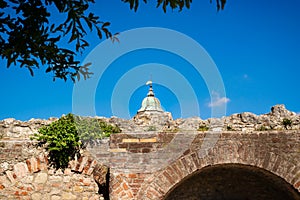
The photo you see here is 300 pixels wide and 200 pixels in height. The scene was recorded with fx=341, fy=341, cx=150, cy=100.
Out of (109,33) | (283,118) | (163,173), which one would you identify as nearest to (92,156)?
(163,173)

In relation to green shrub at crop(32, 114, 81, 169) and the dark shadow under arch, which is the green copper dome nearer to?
the dark shadow under arch

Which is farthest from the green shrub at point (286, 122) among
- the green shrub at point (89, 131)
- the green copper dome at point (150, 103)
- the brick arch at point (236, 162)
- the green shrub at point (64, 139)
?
the green copper dome at point (150, 103)

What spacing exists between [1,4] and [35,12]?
0.28 meters

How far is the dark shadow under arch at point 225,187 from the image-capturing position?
261 inches

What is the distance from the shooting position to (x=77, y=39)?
7.58 feet

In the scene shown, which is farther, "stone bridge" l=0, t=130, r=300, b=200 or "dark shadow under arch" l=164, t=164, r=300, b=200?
"dark shadow under arch" l=164, t=164, r=300, b=200

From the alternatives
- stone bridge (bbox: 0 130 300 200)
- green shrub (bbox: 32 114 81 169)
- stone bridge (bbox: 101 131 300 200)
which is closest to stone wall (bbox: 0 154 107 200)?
stone bridge (bbox: 0 130 300 200)

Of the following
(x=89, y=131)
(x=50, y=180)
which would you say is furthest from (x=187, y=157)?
(x=50, y=180)

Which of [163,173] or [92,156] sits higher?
[92,156]

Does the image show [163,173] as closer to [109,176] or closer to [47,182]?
[109,176]

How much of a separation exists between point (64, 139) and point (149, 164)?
1.42 m

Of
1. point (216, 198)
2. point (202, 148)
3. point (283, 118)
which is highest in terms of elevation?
point (283, 118)

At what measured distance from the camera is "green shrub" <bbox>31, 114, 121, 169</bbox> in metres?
5.47

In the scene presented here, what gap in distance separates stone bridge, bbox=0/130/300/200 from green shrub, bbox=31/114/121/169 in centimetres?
14
